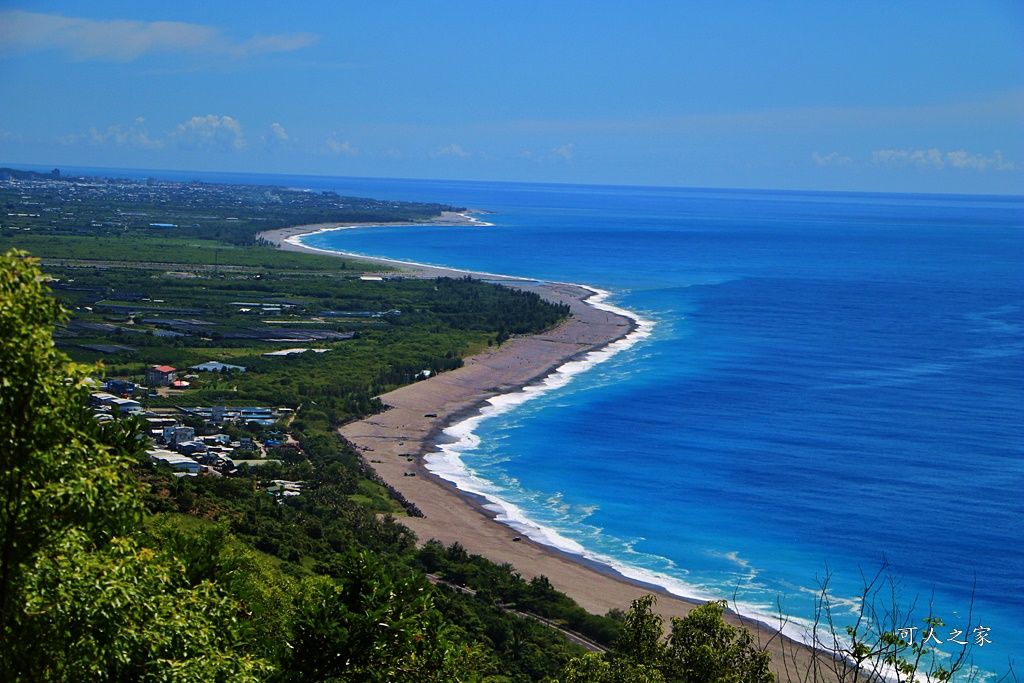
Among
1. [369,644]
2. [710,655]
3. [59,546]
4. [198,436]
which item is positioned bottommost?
[198,436]

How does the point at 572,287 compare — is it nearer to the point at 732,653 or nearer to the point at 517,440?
the point at 517,440

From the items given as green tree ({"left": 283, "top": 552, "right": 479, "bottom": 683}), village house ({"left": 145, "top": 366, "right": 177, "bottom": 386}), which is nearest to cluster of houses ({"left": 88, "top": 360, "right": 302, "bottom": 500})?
village house ({"left": 145, "top": 366, "right": 177, "bottom": 386})

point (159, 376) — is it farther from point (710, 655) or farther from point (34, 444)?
point (34, 444)

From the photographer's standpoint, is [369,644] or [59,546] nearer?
[59,546]

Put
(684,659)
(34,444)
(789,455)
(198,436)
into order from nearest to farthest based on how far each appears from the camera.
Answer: (34,444)
(684,659)
(198,436)
(789,455)

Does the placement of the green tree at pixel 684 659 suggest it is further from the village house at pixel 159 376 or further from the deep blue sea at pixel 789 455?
the village house at pixel 159 376

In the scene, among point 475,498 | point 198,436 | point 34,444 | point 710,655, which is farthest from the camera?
point 198,436

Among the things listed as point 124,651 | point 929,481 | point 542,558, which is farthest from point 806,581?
point 124,651

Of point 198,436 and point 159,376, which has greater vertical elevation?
point 159,376

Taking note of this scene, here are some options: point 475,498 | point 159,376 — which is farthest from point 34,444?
point 159,376
